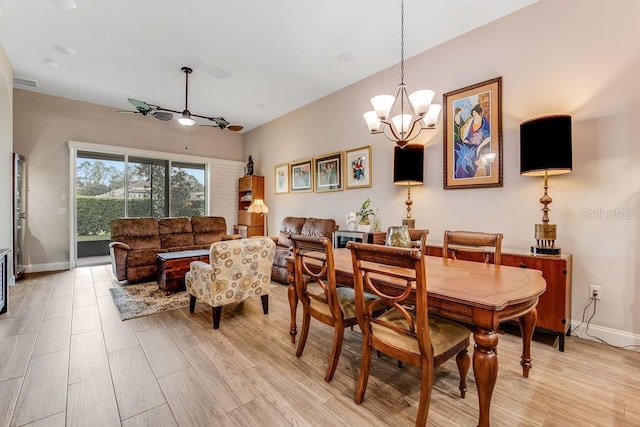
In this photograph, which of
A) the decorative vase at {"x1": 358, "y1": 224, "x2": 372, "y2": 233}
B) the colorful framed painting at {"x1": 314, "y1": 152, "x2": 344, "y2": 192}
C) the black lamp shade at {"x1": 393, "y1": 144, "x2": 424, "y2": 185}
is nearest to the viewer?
the black lamp shade at {"x1": 393, "y1": 144, "x2": 424, "y2": 185}

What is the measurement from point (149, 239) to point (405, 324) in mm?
4737

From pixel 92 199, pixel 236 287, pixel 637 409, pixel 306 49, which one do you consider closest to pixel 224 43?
pixel 306 49

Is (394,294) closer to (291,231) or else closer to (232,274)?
(232,274)

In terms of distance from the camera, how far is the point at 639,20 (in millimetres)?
2307

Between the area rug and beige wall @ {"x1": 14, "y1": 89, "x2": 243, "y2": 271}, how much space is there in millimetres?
2346

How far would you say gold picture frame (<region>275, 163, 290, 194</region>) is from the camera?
6.05 meters

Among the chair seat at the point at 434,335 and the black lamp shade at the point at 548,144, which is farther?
the black lamp shade at the point at 548,144

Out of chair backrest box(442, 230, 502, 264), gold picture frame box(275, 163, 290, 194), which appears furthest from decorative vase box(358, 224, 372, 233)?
gold picture frame box(275, 163, 290, 194)

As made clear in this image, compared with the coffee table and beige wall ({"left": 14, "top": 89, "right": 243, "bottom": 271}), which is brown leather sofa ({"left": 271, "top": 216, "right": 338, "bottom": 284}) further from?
beige wall ({"left": 14, "top": 89, "right": 243, "bottom": 271})

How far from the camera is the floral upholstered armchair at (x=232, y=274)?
2.73 metres

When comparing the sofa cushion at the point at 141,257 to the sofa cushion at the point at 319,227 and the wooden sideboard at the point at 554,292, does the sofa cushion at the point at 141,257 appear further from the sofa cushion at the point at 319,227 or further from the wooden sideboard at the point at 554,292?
the wooden sideboard at the point at 554,292

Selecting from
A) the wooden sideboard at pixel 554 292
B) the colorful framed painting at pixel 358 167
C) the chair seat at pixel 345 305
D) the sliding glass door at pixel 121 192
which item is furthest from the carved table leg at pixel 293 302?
the sliding glass door at pixel 121 192

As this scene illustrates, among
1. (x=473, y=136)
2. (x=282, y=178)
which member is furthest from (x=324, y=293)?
(x=282, y=178)

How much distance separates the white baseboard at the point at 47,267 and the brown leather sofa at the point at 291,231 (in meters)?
3.97
